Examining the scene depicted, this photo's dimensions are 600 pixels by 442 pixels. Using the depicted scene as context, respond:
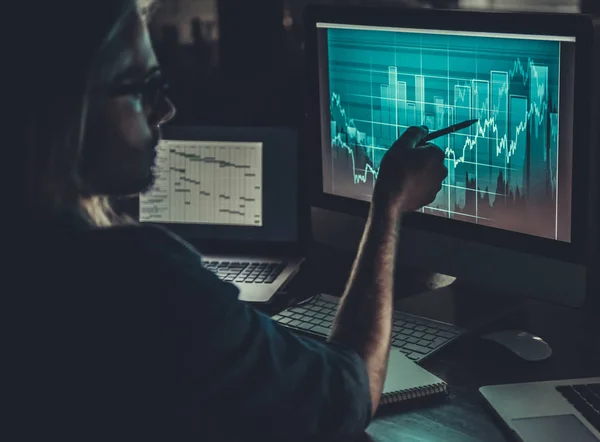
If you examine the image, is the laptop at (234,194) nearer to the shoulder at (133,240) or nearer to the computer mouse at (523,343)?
the computer mouse at (523,343)

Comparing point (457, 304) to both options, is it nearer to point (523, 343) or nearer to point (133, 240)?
point (523, 343)

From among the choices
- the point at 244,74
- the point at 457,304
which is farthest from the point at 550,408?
the point at 244,74

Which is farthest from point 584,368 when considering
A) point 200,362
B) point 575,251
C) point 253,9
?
point 253,9

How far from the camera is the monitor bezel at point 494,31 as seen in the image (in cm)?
134

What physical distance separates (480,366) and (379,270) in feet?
1.06

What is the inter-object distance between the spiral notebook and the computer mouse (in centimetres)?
17

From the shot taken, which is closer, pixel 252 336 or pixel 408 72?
pixel 252 336

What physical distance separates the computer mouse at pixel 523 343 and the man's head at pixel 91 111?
0.70 m

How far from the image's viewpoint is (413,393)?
1288 millimetres

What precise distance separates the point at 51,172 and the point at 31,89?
79mm

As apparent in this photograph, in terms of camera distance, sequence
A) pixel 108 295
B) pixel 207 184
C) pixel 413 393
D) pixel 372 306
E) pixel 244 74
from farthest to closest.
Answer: pixel 244 74 < pixel 207 184 < pixel 413 393 < pixel 372 306 < pixel 108 295

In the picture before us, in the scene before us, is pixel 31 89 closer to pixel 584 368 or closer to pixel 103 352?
pixel 103 352

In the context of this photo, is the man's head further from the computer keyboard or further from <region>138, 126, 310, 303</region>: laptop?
<region>138, 126, 310, 303</region>: laptop

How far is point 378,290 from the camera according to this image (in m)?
1.17
